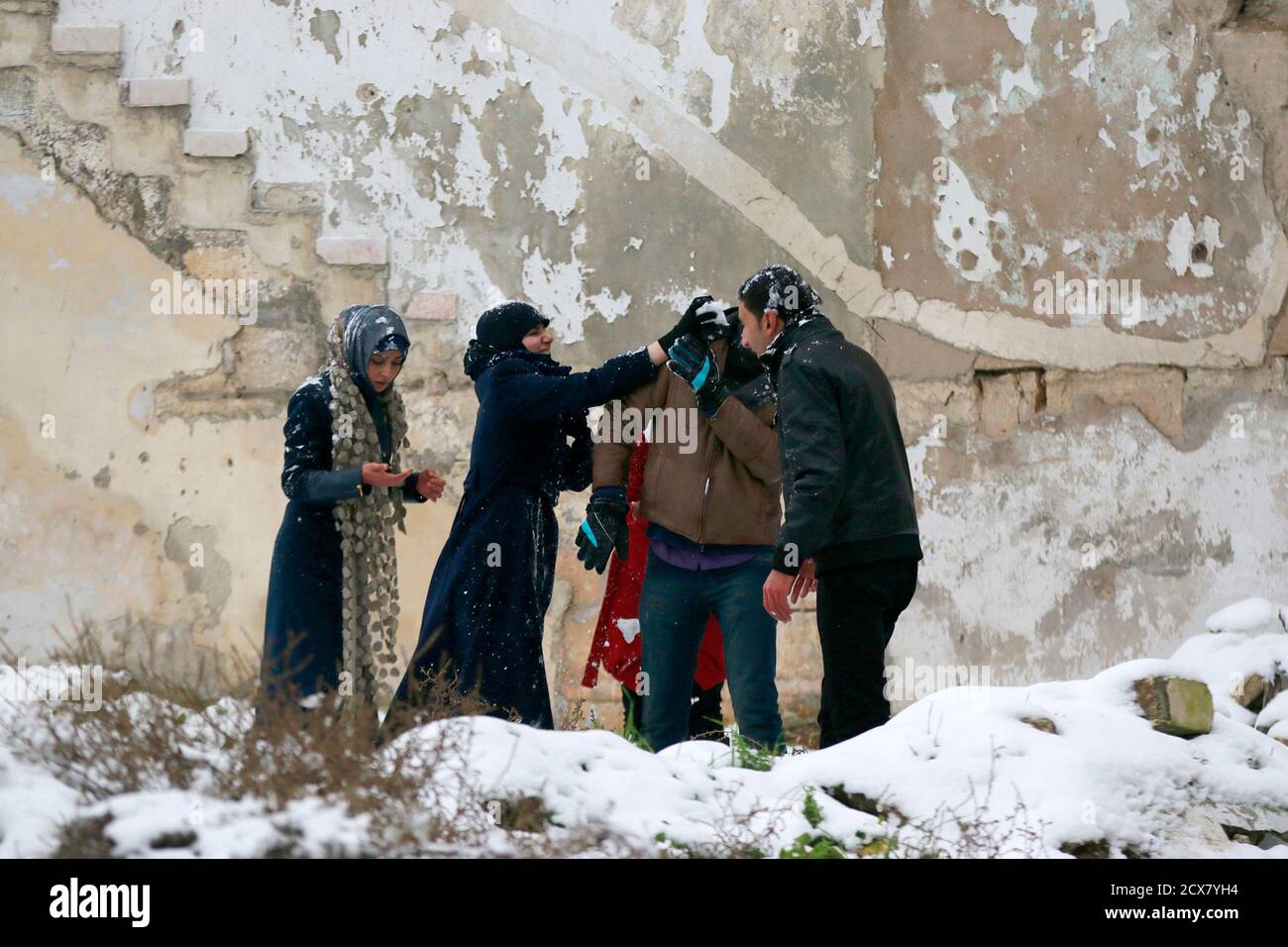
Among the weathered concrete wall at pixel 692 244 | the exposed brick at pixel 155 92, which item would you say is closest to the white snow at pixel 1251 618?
the weathered concrete wall at pixel 692 244

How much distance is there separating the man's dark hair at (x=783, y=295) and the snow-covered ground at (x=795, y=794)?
1.15 metres

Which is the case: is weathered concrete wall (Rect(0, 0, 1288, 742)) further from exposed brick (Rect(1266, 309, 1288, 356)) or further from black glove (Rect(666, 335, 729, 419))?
black glove (Rect(666, 335, 729, 419))

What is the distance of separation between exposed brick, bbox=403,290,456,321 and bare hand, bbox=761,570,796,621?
9.18ft

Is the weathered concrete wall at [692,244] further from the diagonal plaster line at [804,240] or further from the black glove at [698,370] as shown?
the black glove at [698,370]

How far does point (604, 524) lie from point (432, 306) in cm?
224

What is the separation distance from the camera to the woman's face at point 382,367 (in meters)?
4.64

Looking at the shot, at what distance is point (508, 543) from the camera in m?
4.52

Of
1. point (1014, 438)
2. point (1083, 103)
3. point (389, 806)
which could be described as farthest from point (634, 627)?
point (1083, 103)

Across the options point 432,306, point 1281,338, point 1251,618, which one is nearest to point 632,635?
point 1251,618

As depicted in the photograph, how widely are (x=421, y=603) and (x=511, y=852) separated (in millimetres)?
3427

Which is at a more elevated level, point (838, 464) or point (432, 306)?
point (432, 306)

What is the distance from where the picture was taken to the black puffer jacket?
13.4ft

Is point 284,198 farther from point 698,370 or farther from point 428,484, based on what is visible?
point 698,370

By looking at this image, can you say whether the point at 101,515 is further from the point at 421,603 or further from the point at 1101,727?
the point at 1101,727
